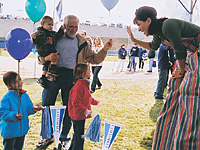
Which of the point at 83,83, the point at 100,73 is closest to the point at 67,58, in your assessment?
the point at 83,83

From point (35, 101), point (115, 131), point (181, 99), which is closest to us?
point (181, 99)

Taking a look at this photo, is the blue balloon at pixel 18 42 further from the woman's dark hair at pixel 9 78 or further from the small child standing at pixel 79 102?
the small child standing at pixel 79 102

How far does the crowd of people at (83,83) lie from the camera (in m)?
1.64

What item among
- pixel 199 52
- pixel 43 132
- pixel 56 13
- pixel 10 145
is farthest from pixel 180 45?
pixel 56 13

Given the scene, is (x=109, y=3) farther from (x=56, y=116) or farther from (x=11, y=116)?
(x=11, y=116)

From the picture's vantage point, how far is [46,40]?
254 cm

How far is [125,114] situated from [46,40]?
2.43 meters

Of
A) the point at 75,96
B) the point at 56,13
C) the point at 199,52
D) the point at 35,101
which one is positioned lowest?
the point at 35,101

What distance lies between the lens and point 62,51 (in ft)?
8.57

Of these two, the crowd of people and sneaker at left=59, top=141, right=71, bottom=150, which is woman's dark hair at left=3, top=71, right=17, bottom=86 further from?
sneaker at left=59, top=141, right=71, bottom=150

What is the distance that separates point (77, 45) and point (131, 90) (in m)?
4.46

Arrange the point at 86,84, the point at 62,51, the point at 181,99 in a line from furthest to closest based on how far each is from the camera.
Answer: the point at 62,51 < the point at 86,84 < the point at 181,99

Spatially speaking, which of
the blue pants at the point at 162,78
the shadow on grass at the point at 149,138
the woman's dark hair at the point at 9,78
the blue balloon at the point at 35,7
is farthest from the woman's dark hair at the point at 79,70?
the blue pants at the point at 162,78

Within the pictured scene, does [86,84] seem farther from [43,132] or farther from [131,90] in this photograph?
[131,90]
